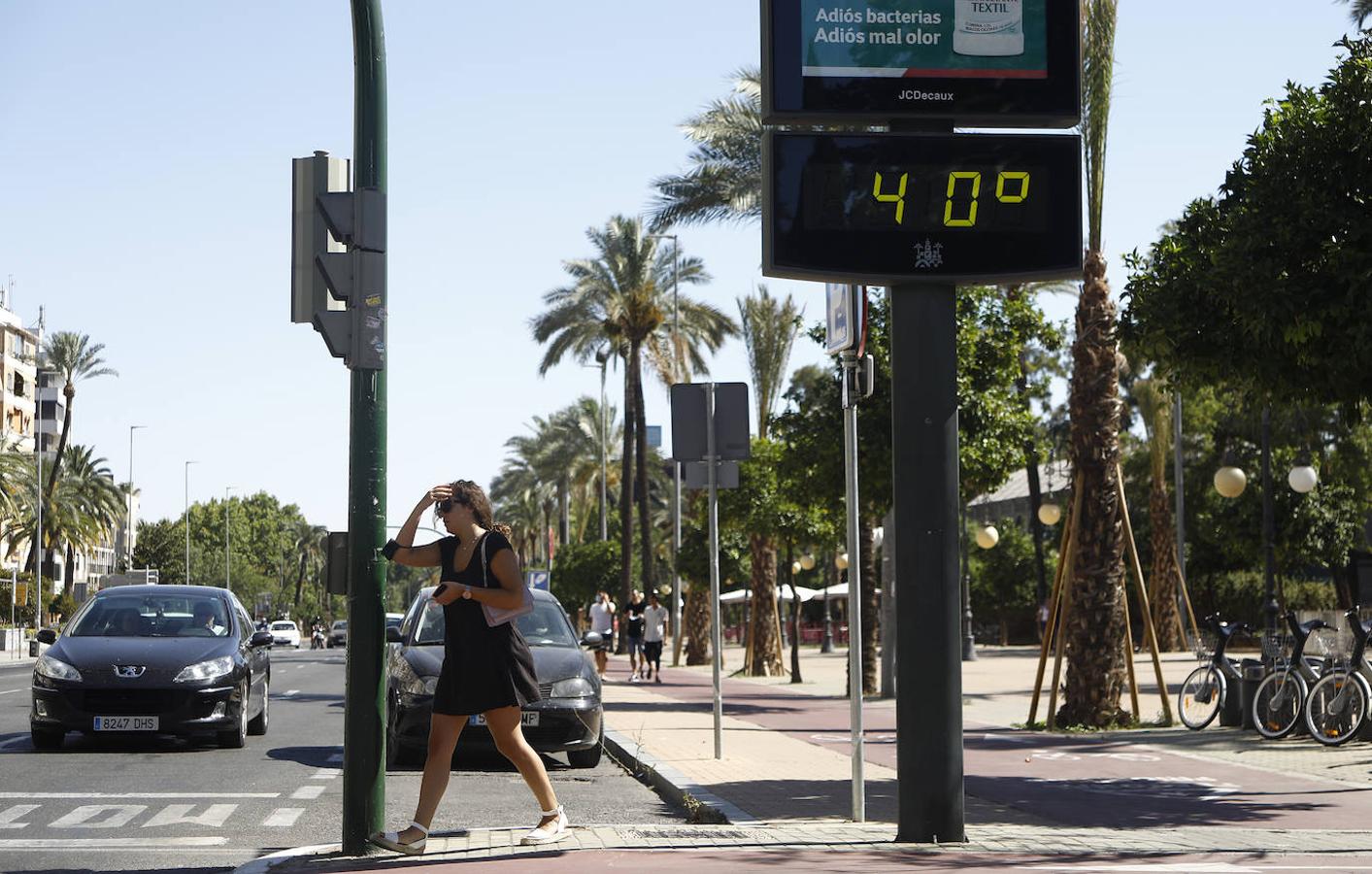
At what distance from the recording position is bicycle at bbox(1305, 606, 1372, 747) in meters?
15.7

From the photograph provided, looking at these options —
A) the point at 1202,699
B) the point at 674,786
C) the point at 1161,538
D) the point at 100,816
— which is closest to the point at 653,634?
the point at 1202,699

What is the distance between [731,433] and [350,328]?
6.17 metres

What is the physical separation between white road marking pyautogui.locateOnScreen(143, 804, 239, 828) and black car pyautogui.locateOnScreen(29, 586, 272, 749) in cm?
376

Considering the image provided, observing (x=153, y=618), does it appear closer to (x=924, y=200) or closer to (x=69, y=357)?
(x=924, y=200)

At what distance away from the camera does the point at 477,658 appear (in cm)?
839

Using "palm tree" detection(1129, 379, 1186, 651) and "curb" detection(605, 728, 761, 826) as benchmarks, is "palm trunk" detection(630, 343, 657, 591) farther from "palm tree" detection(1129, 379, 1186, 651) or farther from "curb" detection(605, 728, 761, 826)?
"curb" detection(605, 728, 761, 826)

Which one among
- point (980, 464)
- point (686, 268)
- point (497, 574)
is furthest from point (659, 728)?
point (686, 268)

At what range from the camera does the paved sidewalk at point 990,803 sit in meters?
8.12

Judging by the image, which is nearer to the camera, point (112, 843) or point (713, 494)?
point (112, 843)

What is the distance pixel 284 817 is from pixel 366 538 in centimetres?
295

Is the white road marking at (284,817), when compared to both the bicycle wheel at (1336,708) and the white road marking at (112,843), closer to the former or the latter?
the white road marking at (112,843)

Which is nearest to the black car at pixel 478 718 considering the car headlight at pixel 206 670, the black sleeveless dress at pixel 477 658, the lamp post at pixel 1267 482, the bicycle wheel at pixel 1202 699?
the car headlight at pixel 206 670

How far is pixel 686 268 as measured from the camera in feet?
152

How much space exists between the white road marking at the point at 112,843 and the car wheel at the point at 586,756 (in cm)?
522
